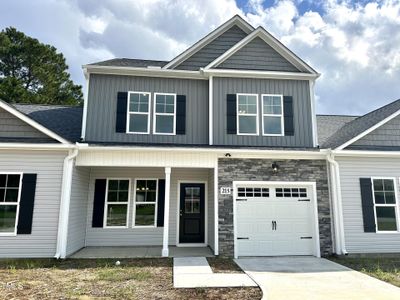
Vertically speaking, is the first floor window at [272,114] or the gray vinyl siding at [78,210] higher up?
the first floor window at [272,114]

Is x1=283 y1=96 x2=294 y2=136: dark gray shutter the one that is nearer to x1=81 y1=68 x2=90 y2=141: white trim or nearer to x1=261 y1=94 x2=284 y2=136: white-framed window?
x1=261 y1=94 x2=284 y2=136: white-framed window

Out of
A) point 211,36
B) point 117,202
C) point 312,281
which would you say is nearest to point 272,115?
point 211,36

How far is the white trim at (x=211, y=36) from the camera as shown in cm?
1041

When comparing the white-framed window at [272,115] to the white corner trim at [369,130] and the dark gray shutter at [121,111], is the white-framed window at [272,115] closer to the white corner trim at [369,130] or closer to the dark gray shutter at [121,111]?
the white corner trim at [369,130]

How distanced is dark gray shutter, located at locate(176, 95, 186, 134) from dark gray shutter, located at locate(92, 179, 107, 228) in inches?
132

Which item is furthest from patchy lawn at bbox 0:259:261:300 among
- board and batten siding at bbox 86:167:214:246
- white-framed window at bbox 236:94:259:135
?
white-framed window at bbox 236:94:259:135

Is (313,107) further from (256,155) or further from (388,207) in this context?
(388,207)

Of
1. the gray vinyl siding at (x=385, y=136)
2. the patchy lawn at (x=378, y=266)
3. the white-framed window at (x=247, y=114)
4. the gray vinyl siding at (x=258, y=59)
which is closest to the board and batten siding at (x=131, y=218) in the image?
the white-framed window at (x=247, y=114)

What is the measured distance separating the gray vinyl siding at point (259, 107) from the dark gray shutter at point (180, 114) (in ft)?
3.61

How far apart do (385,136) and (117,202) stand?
958 centimetres

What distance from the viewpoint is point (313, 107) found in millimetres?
10195

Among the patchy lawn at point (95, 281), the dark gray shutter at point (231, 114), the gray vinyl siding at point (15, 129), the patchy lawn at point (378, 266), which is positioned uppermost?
the dark gray shutter at point (231, 114)

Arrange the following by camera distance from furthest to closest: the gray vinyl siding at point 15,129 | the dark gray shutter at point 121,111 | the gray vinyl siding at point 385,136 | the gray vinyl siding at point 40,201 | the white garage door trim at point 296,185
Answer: the dark gray shutter at point 121,111, the gray vinyl siding at point 385,136, the white garage door trim at point 296,185, the gray vinyl siding at point 15,129, the gray vinyl siding at point 40,201

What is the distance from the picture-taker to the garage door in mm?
8672
